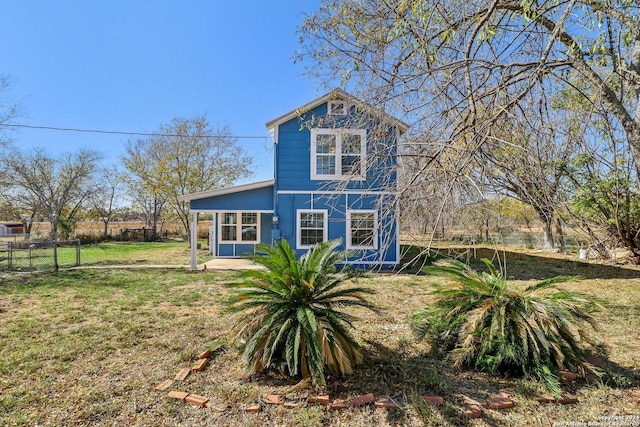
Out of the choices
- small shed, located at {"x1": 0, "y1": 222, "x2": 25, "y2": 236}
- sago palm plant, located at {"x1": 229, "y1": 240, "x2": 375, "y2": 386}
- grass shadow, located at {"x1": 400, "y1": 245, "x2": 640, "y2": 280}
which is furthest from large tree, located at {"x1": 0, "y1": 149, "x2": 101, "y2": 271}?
grass shadow, located at {"x1": 400, "y1": 245, "x2": 640, "y2": 280}

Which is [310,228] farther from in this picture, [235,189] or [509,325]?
[509,325]

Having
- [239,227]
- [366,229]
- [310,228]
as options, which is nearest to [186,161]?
[239,227]

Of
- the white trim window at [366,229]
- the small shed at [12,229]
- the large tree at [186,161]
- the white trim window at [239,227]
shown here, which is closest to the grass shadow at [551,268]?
the white trim window at [366,229]

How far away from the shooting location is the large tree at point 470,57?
270cm

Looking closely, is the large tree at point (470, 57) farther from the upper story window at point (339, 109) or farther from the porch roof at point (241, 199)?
the porch roof at point (241, 199)

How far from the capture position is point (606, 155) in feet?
A: 9.14

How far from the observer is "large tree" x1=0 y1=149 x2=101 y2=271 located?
1823cm

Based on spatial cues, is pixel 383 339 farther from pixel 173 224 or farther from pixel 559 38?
pixel 173 224

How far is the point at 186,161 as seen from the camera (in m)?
17.9

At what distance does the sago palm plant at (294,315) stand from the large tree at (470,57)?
4.46 feet

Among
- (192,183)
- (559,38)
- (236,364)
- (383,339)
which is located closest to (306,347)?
(236,364)

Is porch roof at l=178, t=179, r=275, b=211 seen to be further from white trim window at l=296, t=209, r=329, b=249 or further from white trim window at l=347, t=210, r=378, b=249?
white trim window at l=347, t=210, r=378, b=249

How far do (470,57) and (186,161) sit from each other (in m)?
17.6

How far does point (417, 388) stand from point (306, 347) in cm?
107
